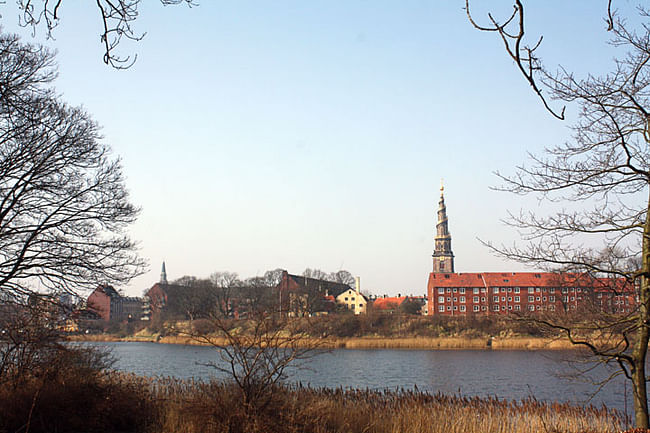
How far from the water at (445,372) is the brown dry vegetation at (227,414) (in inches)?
189

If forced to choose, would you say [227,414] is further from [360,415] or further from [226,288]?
[226,288]

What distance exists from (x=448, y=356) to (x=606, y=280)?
3483 cm

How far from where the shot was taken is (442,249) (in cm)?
17075

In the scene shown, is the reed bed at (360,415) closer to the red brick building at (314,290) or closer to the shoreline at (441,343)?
the shoreline at (441,343)

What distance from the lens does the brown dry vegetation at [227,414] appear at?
9.54 m

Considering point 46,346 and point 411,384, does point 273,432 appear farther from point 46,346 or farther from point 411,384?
point 411,384

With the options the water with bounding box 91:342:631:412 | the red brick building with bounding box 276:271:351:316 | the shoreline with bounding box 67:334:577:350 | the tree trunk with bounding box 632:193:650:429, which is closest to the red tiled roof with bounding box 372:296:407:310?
the red brick building with bounding box 276:271:351:316

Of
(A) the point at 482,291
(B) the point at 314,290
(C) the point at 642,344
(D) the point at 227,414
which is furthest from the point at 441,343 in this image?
(C) the point at 642,344

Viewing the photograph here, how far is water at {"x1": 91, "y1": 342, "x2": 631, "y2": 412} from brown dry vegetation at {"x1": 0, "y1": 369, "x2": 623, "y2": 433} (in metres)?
4.80

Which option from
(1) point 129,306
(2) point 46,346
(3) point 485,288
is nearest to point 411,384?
(2) point 46,346

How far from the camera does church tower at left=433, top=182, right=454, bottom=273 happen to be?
6658 inches

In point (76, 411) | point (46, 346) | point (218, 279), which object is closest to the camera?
point (76, 411)

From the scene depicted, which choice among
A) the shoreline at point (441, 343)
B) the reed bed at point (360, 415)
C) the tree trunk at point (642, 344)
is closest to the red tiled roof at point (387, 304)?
the shoreline at point (441, 343)

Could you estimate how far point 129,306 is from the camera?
106500mm
